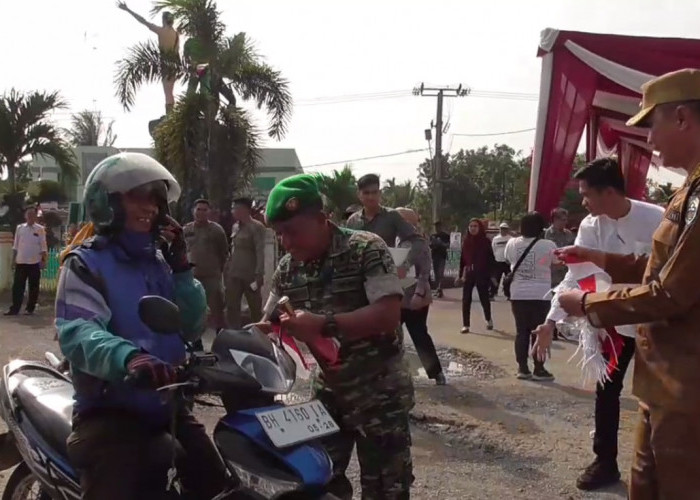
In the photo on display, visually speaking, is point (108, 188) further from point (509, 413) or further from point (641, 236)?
point (509, 413)

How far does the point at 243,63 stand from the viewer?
48.8 ft

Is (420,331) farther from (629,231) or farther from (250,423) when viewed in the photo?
(250,423)

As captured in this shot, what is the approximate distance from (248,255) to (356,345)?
6.45 meters

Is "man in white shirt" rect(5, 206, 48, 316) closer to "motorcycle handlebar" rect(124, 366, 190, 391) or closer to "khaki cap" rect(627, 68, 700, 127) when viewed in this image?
"motorcycle handlebar" rect(124, 366, 190, 391)

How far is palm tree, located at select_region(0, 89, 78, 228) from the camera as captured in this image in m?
20.0

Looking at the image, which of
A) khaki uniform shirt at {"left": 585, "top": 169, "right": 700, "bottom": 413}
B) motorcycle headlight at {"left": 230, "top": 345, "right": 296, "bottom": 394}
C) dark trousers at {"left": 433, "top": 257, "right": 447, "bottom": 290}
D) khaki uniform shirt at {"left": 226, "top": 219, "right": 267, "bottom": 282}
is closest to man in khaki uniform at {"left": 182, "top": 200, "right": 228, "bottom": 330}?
khaki uniform shirt at {"left": 226, "top": 219, "right": 267, "bottom": 282}

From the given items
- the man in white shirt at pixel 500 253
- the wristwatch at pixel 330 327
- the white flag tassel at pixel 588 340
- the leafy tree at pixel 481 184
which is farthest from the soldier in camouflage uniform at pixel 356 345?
the leafy tree at pixel 481 184

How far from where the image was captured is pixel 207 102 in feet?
47.0

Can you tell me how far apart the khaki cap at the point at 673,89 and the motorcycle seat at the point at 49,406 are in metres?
2.27

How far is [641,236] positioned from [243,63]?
1154cm

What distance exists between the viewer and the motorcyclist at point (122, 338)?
258 centimetres

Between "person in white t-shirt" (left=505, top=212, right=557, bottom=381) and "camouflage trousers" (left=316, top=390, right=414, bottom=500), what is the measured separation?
5017 millimetres

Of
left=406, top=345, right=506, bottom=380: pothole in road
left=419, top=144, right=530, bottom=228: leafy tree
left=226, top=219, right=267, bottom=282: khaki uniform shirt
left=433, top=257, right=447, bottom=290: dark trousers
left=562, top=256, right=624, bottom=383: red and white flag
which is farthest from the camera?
left=419, top=144, right=530, bottom=228: leafy tree

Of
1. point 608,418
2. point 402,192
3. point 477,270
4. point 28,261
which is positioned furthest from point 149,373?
point 402,192
